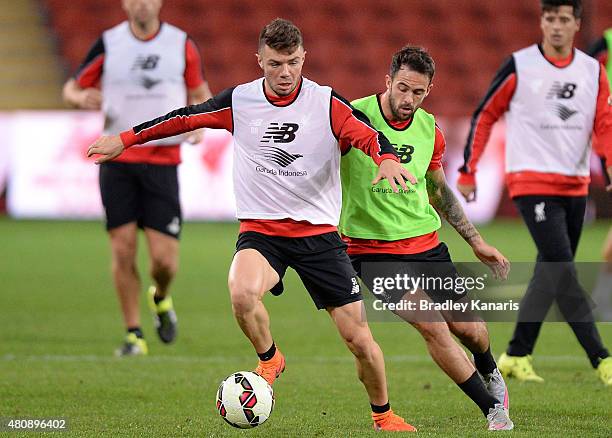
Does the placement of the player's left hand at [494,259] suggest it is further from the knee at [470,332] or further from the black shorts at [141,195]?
the black shorts at [141,195]

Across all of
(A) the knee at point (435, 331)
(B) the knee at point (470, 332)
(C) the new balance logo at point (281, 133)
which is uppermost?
(C) the new balance logo at point (281, 133)

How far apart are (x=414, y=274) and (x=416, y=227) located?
0.25 metres

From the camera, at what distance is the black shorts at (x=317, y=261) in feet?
18.6

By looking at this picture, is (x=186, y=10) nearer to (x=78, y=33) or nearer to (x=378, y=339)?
(x=78, y=33)

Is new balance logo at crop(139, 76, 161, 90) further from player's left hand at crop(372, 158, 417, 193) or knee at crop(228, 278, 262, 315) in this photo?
player's left hand at crop(372, 158, 417, 193)

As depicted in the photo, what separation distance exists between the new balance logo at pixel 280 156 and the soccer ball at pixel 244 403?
1.09m

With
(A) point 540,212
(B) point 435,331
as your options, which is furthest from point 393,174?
(A) point 540,212

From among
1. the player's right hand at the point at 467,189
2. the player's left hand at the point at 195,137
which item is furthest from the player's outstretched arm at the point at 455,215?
the player's left hand at the point at 195,137

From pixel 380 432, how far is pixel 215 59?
18.4 meters

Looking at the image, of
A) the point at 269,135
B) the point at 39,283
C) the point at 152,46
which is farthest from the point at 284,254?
the point at 39,283

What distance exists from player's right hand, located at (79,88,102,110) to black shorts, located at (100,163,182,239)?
1.46ft

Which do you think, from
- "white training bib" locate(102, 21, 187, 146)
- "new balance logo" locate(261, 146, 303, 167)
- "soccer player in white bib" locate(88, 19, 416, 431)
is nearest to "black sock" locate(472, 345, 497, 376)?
"soccer player in white bib" locate(88, 19, 416, 431)

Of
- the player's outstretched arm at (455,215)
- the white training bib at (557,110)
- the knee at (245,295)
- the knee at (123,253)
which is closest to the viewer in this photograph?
the knee at (245,295)

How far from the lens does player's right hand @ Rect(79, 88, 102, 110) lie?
8.48 m
